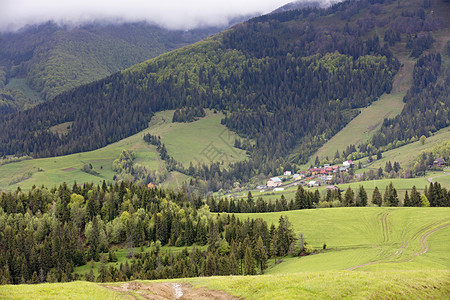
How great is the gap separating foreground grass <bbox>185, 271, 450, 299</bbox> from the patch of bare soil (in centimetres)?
162

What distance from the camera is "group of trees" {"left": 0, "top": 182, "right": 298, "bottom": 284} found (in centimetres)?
11700

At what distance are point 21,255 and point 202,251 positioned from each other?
178 ft

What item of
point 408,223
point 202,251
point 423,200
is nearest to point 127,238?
point 202,251

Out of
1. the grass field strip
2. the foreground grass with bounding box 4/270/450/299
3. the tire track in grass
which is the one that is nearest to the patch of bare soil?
the foreground grass with bounding box 4/270/450/299

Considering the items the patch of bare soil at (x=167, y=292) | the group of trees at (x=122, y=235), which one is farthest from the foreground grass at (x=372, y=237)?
the patch of bare soil at (x=167, y=292)

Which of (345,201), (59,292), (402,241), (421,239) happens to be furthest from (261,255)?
(59,292)

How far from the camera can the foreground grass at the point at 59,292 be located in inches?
1816

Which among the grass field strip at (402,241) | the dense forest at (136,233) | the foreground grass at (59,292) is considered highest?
the foreground grass at (59,292)

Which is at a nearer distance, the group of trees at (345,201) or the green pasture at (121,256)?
the green pasture at (121,256)

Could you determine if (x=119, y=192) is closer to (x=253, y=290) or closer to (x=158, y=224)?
(x=158, y=224)

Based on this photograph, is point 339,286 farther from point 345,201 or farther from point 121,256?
point 345,201

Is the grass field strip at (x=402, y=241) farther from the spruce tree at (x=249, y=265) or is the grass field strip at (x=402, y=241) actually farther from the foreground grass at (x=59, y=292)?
the foreground grass at (x=59, y=292)

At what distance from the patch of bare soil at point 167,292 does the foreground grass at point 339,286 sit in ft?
5.32

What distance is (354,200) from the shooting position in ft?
589
